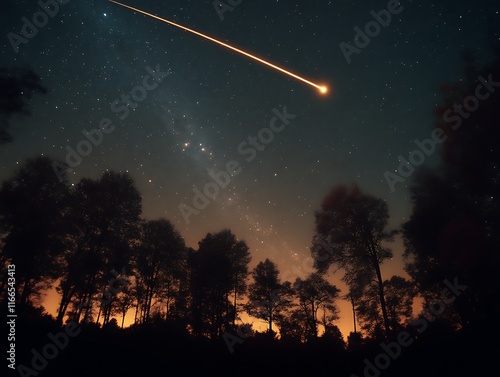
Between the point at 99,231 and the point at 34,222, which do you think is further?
the point at 99,231

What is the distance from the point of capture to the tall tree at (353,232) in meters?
18.8

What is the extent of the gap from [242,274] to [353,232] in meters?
15.0

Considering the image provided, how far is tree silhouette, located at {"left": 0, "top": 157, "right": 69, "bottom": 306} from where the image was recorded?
18.6 meters

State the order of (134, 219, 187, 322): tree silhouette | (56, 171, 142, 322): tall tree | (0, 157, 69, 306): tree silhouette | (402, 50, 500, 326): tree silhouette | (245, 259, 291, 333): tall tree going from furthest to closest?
(245, 259, 291, 333): tall tree
(134, 219, 187, 322): tree silhouette
(56, 171, 142, 322): tall tree
(0, 157, 69, 306): tree silhouette
(402, 50, 500, 326): tree silhouette

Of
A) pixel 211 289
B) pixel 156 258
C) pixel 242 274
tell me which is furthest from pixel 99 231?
pixel 242 274

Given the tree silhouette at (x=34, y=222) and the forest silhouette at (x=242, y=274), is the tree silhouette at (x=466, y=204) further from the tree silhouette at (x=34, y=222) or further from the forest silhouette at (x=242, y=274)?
the tree silhouette at (x=34, y=222)

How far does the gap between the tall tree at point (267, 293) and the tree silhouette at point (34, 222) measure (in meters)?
19.6

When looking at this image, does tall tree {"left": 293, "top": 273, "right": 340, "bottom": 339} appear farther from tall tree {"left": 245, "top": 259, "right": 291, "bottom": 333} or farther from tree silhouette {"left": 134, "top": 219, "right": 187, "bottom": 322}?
tree silhouette {"left": 134, "top": 219, "right": 187, "bottom": 322}

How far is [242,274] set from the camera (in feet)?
96.9

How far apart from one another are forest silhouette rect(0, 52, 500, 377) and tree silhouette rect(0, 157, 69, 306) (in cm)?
9

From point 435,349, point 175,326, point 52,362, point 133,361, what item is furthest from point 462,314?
point 52,362

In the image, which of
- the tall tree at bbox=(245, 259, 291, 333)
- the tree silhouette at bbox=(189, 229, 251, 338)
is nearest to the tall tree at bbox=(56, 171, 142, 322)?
the tree silhouette at bbox=(189, 229, 251, 338)

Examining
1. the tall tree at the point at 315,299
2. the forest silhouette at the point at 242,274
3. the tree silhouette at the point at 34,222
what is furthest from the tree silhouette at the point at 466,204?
the tree silhouette at the point at 34,222

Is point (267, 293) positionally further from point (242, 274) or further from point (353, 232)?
point (353, 232)
